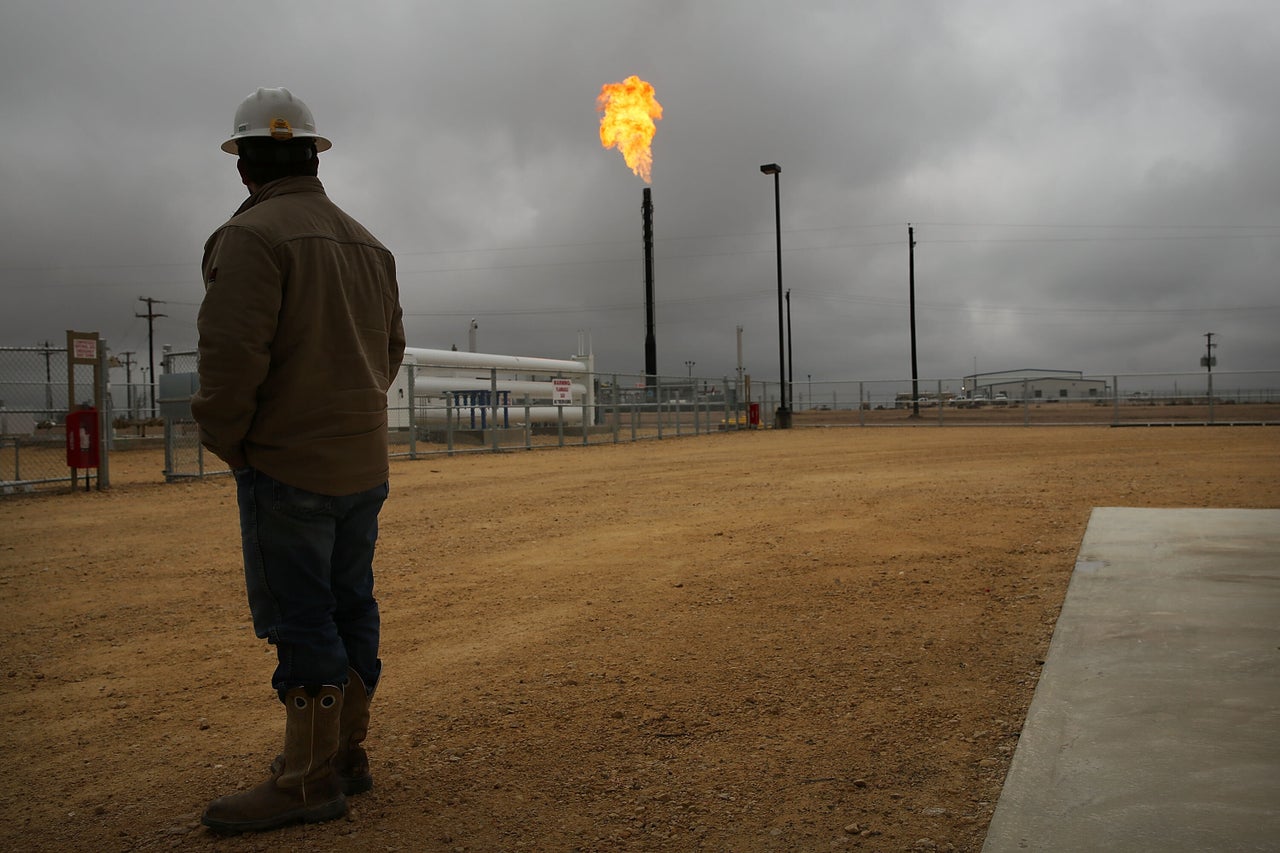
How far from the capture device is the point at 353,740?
2945 millimetres

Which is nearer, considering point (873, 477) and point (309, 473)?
point (309, 473)

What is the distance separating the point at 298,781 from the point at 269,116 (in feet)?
6.45

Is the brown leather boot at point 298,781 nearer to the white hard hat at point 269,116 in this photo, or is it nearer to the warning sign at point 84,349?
the white hard hat at point 269,116

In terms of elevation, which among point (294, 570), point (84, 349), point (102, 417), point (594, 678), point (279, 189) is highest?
point (84, 349)

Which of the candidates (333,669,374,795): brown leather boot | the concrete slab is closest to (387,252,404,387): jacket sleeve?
(333,669,374,795): brown leather boot

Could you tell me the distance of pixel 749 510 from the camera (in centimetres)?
955

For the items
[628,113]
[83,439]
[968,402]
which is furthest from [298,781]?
[968,402]

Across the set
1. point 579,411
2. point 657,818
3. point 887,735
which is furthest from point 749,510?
point 579,411

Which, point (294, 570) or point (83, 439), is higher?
point (83, 439)

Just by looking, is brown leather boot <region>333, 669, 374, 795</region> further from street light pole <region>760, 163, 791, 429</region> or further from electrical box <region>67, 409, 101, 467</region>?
street light pole <region>760, 163, 791, 429</region>

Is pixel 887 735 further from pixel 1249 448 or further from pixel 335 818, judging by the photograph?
pixel 1249 448

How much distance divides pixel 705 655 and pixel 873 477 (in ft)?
29.3

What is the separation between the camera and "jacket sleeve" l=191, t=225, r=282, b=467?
255cm

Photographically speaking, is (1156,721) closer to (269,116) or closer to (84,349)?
(269,116)
